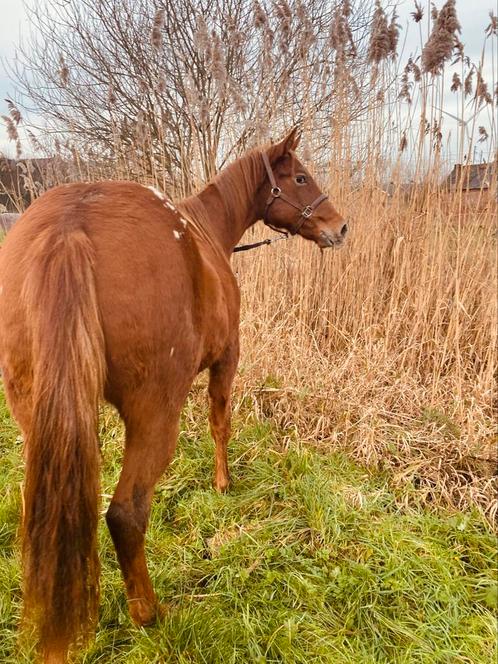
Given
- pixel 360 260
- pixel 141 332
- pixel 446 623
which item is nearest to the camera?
pixel 141 332

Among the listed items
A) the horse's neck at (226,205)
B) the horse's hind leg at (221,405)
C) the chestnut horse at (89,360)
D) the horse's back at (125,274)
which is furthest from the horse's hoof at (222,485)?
the horse's neck at (226,205)

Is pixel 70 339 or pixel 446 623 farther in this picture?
pixel 446 623

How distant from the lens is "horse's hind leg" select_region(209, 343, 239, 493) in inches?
95.2

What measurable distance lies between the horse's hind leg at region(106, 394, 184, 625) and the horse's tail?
18 centimetres

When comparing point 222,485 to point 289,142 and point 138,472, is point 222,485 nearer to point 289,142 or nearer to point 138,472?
point 138,472

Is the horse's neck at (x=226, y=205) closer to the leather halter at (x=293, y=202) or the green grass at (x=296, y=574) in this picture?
the leather halter at (x=293, y=202)

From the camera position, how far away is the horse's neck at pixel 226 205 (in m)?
2.56

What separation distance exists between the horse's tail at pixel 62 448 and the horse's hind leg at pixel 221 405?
121 centimetres

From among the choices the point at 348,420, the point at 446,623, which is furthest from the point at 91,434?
the point at 348,420

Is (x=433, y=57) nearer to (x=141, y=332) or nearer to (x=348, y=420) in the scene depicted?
(x=348, y=420)

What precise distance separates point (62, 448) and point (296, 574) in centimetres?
124

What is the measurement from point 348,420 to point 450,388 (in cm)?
88

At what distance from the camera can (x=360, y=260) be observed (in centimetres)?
374

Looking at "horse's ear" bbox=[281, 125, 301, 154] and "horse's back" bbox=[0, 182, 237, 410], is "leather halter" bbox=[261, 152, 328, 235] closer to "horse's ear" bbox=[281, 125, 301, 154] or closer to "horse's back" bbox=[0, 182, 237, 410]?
"horse's ear" bbox=[281, 125, 301, 154]
